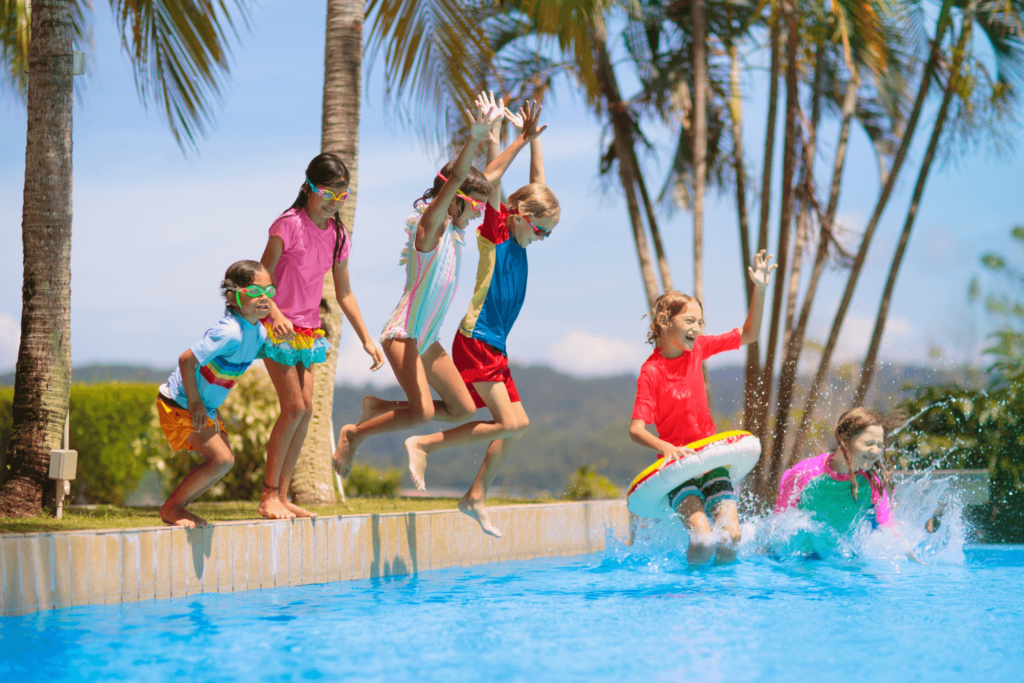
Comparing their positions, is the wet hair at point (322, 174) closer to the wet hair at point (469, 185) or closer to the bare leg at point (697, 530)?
the wet hair at point (469, 185)

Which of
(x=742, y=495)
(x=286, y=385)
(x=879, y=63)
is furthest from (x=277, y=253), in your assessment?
(x=879, y=63)

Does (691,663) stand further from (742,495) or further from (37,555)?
(742,495)

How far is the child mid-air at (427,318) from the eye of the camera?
5.00 meters

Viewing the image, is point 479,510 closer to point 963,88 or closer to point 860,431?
point 860,431

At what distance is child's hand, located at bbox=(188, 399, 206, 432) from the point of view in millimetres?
4605

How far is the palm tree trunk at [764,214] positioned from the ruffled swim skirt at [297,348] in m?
7.23

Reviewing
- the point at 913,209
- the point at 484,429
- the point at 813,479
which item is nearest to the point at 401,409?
the point at 484,429

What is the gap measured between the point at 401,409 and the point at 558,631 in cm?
189

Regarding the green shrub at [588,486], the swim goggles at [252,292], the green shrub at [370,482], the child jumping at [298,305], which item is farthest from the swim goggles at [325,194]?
the green shrub at [370,482]

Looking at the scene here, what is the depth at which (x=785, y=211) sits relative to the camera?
11531 mm

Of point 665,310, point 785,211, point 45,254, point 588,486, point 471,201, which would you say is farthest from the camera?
point 588,486

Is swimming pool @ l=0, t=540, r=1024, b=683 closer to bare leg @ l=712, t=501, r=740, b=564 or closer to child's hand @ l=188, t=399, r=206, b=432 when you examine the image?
bare leg @ l=712, t=501, r=740, b=564

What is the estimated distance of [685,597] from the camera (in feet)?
14.6

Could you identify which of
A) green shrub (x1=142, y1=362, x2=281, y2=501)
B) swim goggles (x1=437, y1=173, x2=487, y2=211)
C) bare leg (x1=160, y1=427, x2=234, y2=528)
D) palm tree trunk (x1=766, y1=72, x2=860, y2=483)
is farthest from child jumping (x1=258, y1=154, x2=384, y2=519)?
palm tree trunk (x1=766, y1=72, x2=860, y2=483)
